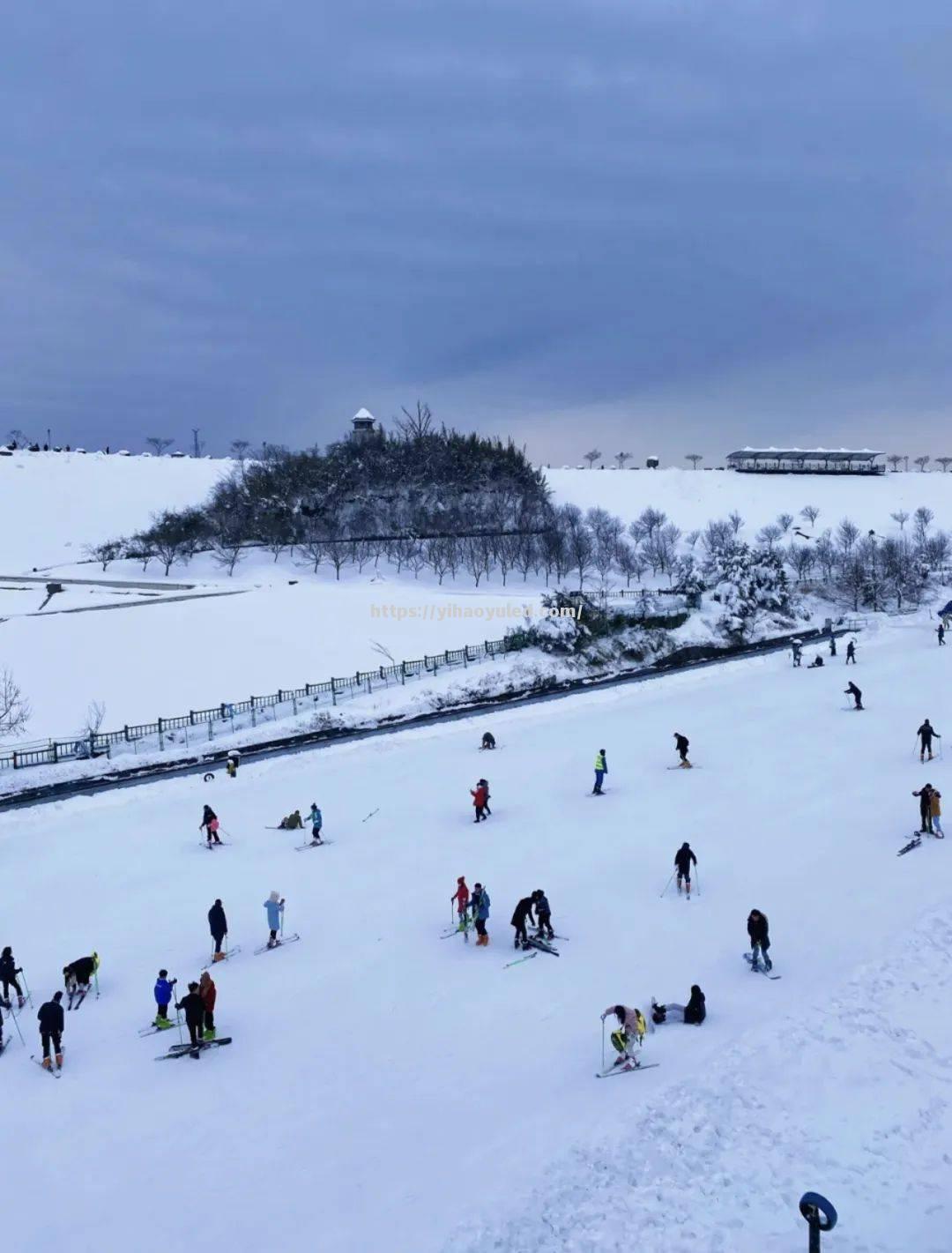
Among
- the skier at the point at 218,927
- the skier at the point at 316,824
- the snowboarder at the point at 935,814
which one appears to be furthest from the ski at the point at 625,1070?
the skier at the point at 316,824

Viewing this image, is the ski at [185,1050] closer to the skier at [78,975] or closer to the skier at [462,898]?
the skier at [78,975]

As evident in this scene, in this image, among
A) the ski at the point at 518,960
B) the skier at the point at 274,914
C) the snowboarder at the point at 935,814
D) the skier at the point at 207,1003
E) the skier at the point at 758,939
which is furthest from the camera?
the snowboarder at the point at 935,814

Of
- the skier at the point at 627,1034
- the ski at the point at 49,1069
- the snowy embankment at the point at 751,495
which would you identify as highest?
the snowy embankment at the point at 751,495

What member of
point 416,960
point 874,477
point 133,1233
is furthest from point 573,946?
point 874,477

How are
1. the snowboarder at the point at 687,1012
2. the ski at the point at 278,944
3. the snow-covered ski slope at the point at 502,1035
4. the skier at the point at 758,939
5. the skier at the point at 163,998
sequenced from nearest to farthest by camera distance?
the snow-covered ski slope at the point at 502,1035 → the snowboarder at the point at 687,1012 → the skier at the point at 163,998 → the skier at the point at 758,939 → the ski at the point at 278,944

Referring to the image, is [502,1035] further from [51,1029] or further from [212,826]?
[212,826]

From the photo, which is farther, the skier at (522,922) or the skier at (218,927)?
the skier at (218,927)

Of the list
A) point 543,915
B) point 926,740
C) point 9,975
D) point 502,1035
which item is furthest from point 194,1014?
point 926,740
